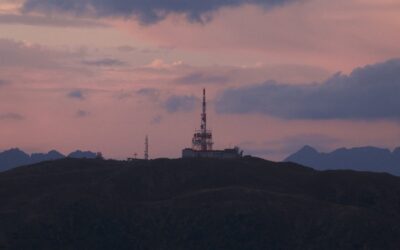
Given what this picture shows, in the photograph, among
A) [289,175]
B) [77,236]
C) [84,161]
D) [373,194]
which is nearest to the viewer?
[77,236]

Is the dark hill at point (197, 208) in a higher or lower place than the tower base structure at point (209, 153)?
lower

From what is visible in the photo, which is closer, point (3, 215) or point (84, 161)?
point (3, 215)

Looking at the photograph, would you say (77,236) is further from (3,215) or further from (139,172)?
(139,172)

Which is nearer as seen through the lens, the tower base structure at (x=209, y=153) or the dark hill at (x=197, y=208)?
the dark hill at (x=197, y=208)

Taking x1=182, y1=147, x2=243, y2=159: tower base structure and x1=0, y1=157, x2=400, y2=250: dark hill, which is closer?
x1=0, y1=157, x2=400, y2=250: dark hill

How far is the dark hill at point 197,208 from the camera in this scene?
476 ft

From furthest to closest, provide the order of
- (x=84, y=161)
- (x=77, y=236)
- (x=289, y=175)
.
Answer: (x=84, y=161) < (x=289, y=175) < (x=77, y=236)

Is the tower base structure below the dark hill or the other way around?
the other way around

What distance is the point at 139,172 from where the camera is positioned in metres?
174

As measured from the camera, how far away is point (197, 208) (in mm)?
153750

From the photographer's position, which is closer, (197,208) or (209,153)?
(197,208)

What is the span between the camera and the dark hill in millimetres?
145125

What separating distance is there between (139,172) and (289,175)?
23.5 meters

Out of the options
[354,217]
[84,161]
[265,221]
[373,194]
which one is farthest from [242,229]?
[84,161]
